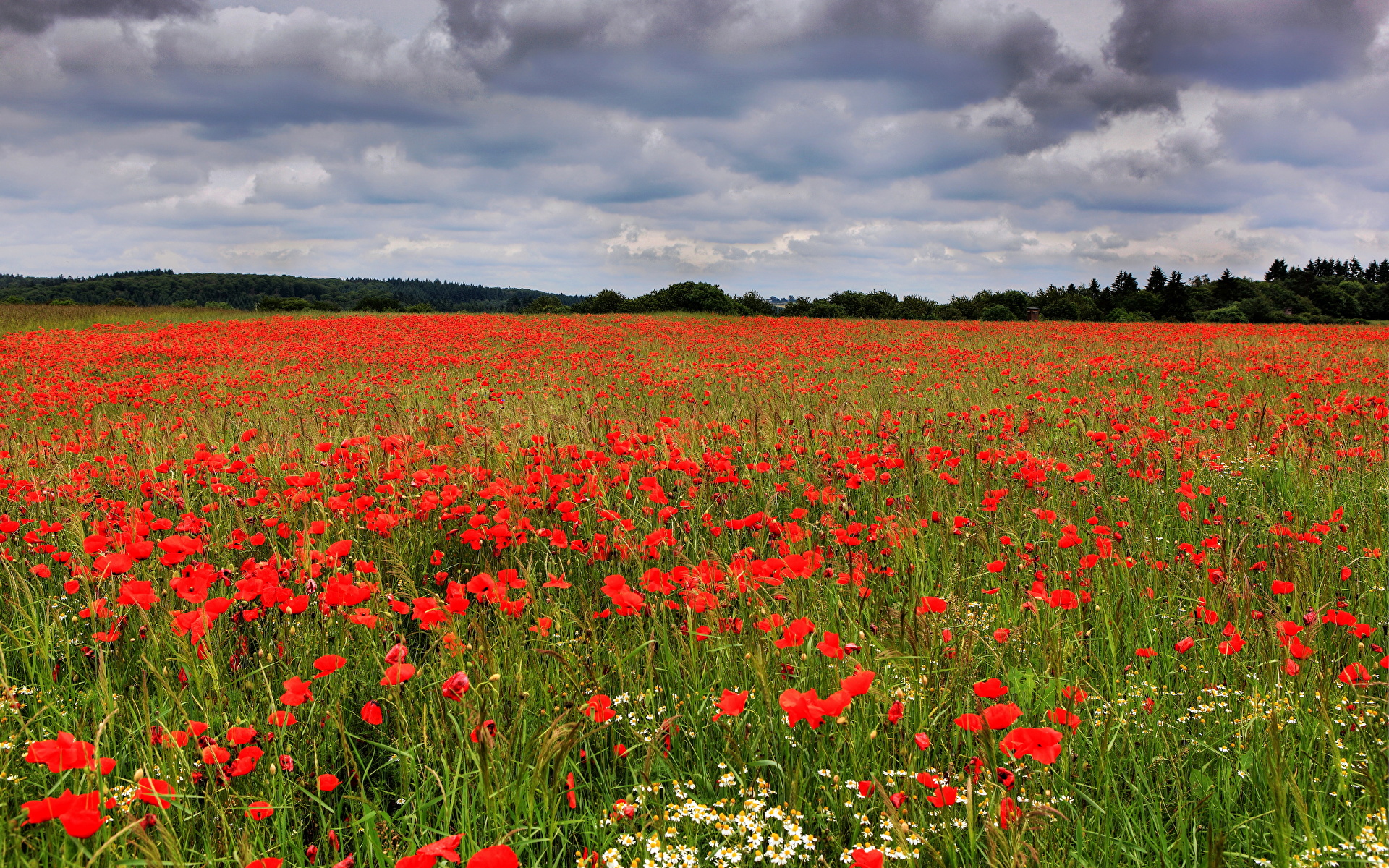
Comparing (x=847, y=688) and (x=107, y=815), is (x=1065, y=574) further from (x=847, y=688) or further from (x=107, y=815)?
(x=107, y=815)

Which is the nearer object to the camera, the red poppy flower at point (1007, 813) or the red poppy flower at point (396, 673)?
the red poppy flower at point (1007, 813)

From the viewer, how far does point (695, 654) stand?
226 centimetres

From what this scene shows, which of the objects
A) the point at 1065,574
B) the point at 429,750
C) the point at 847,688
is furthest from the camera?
the point at 1065,574

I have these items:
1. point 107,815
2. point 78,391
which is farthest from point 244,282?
point 107,815

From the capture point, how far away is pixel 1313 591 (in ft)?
9.02

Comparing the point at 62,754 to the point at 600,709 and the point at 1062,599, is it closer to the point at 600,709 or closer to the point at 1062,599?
the point at 600,709

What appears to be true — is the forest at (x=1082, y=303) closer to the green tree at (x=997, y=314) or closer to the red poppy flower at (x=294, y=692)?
the green tree at (x=997, y=314)

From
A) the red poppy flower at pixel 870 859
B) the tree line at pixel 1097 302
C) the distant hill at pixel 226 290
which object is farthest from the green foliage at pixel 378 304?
the red poppy flower at pixel 870 859

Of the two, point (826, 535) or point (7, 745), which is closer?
point (7, 745)

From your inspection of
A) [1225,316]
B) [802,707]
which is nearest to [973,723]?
[802,707]

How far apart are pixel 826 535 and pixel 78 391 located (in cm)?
944

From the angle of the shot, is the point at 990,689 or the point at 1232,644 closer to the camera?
the point at 990,689

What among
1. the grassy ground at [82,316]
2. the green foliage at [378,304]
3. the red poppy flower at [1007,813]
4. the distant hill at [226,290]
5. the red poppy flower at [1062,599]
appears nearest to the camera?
the red poppy flower at [1007,813]

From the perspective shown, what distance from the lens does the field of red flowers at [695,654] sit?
166cm
